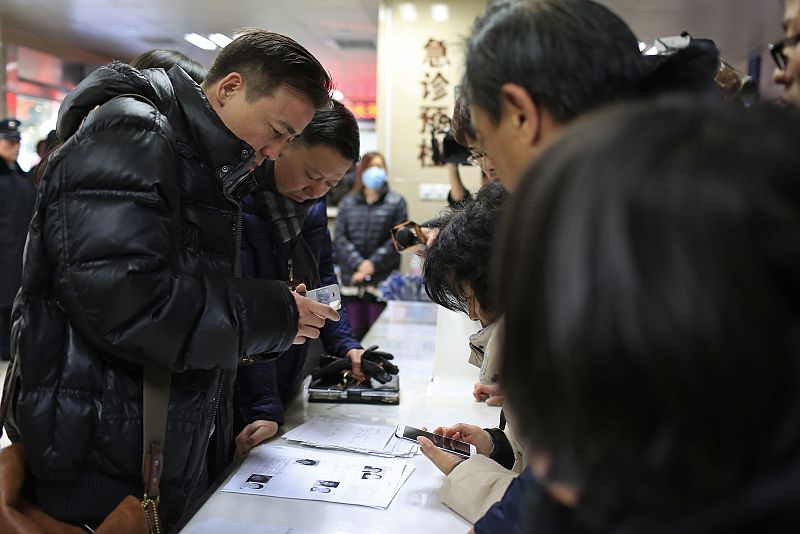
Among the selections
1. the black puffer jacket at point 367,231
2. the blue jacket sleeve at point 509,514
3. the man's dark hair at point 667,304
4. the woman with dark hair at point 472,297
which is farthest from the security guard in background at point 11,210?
the man's dark hair at point 667,304

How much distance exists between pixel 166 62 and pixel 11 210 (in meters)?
3.80

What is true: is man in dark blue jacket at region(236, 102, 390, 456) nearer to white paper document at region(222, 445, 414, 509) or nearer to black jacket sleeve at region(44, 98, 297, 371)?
white paper document at region(222, 445, 414, 509)

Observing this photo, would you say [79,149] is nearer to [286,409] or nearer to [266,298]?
[266,298]

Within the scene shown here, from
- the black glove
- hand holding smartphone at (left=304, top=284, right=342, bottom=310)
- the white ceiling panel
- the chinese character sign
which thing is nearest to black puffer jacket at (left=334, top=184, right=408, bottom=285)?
the chinese character sign

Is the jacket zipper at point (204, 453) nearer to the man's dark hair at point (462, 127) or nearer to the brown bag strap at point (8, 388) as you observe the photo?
the brown bag strap at point (8, 388)

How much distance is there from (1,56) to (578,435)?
879 centimetres

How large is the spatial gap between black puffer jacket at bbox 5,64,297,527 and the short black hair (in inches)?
13.9

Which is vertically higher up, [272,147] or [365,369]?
[272,147]

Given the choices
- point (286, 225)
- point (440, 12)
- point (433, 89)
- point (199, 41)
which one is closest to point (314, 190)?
point (286, 225)

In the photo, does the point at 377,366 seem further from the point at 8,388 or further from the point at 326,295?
the point at 8,388

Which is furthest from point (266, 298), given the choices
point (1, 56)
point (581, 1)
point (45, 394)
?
point (1, 56)

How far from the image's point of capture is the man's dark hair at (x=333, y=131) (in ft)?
5.56

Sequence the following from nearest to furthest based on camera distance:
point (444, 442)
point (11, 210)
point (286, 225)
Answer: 1. point (444, 442)
2. point (286, 225)
3. point (11, 210)

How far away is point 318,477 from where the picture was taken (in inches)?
50.9
